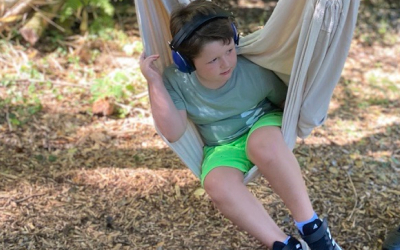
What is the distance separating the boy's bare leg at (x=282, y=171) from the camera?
205 centimetres

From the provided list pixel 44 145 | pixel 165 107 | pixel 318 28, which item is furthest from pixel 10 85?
pixel 318 28

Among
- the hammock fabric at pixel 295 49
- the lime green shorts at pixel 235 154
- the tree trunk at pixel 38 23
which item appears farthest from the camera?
the tree trunk at pixel 38 23

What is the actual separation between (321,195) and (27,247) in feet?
4.74

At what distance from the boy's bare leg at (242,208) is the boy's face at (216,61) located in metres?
0.40

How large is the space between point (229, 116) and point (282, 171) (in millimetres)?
359

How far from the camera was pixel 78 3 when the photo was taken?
327cm

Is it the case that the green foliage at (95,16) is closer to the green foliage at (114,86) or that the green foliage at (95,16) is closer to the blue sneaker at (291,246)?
the green foliage at (114,86)

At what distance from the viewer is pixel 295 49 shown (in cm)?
218

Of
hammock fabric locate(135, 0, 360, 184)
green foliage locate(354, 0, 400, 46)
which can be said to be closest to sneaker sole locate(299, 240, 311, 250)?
hammock fabric locate(135, 0, 360, 184)

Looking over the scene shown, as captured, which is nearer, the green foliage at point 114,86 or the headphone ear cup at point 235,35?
the headphone ear cup at point 235,35

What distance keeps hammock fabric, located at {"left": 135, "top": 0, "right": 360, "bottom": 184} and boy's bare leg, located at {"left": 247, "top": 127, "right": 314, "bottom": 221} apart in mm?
67

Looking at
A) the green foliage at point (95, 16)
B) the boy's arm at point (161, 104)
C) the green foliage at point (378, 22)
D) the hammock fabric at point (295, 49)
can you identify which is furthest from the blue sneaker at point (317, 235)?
the green foliage at point (378, 22)

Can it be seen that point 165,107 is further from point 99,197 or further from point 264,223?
point 99,197

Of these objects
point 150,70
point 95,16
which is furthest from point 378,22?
point 150,70
